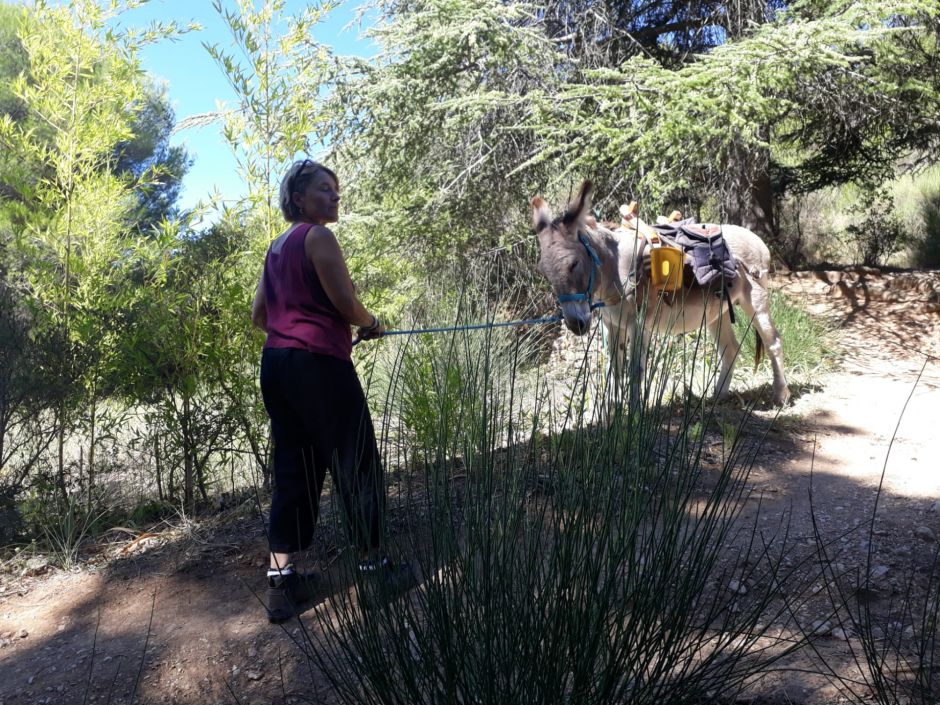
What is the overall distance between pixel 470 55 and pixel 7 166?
18.7 feet

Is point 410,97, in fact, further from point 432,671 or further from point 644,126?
point 432,671

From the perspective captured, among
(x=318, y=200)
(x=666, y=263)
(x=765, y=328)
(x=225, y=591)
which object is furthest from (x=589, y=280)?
(x=225, y=591)

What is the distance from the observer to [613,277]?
551 cm

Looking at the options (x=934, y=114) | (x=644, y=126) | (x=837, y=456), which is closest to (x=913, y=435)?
(x=837, y=456)

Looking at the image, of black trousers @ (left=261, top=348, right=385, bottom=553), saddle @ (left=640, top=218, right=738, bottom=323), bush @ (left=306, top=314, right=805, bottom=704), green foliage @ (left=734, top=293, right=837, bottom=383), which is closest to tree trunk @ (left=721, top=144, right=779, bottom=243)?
green foliage @ (left=734, top=293, right=837, bottom=383)

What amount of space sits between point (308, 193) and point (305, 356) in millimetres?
744

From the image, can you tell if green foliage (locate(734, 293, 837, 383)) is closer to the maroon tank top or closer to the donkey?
the donkey

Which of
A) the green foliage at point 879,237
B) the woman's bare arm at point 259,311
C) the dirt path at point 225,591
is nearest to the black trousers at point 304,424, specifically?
the woman's bare arm at point 259,311

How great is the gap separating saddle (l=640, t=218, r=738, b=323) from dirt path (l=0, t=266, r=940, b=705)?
134 cm

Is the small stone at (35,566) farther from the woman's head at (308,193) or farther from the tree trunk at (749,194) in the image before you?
the tree trunk at (749,194)

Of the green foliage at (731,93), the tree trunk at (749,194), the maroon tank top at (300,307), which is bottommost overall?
the maroon tank top at (300,307)

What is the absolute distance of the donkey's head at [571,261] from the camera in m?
4.72

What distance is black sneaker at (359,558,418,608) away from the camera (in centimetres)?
196

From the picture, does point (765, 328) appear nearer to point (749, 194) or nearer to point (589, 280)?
point (589, 280)
